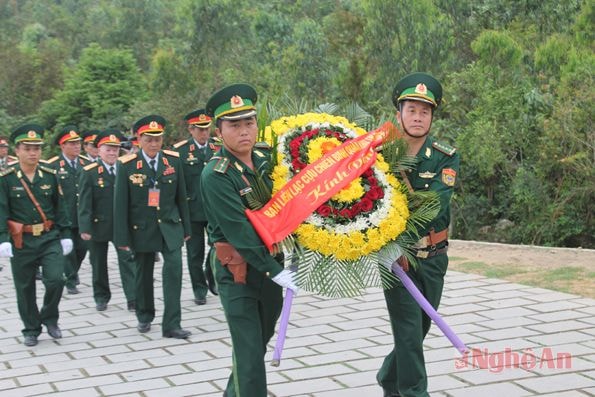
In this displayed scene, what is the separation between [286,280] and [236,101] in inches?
41.5

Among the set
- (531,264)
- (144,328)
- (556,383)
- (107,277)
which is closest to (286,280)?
(556,383)

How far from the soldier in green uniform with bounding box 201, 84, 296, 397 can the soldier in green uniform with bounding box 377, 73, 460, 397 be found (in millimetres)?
771

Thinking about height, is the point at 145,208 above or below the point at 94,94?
below

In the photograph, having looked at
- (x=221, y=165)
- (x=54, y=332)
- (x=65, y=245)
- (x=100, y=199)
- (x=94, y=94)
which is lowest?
(x=54, y=332)

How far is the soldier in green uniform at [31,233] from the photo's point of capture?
26.4 feet

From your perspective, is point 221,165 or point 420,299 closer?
point 221,165

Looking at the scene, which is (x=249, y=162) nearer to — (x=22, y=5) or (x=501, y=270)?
(x=501, y=270)

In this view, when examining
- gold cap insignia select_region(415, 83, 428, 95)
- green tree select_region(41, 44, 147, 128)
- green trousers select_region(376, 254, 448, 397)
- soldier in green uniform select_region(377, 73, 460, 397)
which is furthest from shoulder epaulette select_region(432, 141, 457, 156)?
green tree select_region(41, 44, 147, 128)

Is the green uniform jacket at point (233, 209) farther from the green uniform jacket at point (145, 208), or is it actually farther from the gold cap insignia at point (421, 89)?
the green uniform jacket at point (145, 208)

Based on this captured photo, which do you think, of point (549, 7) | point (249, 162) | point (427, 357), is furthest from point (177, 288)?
point (549, 7)

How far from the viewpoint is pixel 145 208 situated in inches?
328

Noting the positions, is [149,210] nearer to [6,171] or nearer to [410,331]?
[6,171]

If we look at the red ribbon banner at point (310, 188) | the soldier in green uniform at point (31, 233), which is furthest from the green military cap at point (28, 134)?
the red ribbon banner at point (310, 188)

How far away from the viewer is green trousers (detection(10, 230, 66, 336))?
8047mm
